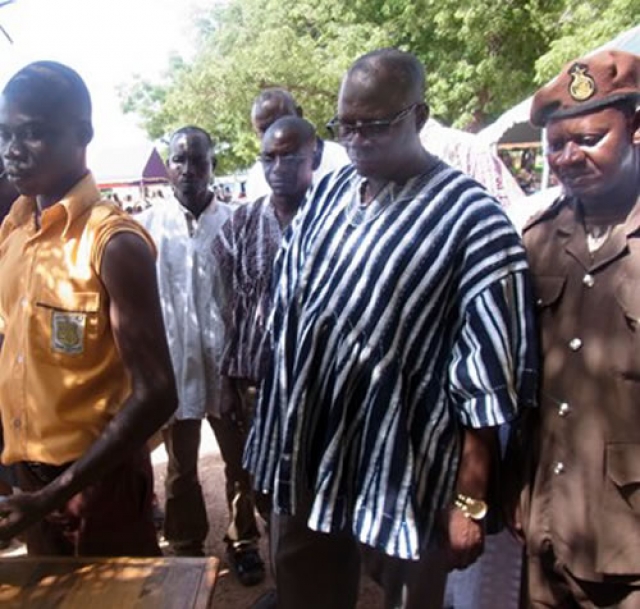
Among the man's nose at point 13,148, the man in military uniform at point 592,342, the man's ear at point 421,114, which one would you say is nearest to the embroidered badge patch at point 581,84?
the man in military uniform at point 592,342

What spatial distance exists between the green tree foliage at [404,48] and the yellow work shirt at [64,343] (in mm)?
10052

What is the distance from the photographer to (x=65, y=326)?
5.57 feet

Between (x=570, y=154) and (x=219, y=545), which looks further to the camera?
(x=219, y=545)

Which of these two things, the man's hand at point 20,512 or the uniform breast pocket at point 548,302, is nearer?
the man's hand at point 20,512

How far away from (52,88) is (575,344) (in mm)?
1314

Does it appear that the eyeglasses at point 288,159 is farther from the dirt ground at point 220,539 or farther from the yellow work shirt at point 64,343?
the dirt ground at point 220,539

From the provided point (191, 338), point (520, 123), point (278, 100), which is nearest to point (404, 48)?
point (520, 123)

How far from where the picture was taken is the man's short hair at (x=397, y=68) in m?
1.92

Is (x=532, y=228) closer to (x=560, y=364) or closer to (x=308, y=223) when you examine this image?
(x=560, y=364)

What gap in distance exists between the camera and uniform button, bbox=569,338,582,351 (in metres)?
1.71

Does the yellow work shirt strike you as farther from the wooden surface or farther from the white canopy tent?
the white canopy tent

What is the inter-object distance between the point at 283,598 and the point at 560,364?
46.3 inches

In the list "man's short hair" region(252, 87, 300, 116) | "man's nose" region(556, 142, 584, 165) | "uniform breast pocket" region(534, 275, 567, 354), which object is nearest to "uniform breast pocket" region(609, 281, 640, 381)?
"uniform breast pocket" region(534, 275, 567, 354)

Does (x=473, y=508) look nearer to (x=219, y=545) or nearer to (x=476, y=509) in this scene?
(x=476, y=509)
